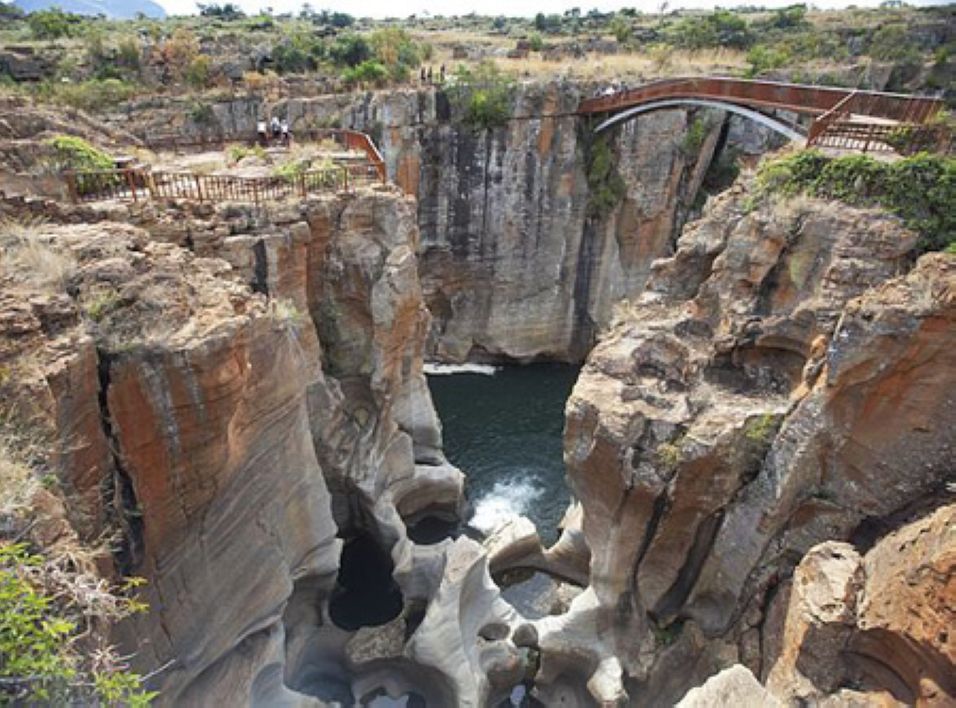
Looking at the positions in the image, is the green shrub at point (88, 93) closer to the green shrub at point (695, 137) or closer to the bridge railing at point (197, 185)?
the bridge railing at point (197, 185)

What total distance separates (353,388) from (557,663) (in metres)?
8.22

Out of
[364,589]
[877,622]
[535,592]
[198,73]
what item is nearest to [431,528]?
[364,589]

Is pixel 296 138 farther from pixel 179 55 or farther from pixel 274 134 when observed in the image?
pixel 179 55

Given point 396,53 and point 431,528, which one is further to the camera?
point 396,53

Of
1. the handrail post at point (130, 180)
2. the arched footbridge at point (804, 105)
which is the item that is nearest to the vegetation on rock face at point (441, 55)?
the arched footbridge at point (804, 105)

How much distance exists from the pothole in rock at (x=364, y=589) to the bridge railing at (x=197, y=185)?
9152 millimetres

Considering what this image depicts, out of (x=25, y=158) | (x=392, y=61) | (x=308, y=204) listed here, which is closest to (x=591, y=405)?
(x=308, y=204)

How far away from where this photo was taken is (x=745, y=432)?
10.7 metres

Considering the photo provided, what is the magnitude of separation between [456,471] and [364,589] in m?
4.33

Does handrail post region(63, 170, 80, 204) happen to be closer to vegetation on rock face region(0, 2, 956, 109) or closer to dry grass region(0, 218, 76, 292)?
dry grass region(0, 218, 76, 292)

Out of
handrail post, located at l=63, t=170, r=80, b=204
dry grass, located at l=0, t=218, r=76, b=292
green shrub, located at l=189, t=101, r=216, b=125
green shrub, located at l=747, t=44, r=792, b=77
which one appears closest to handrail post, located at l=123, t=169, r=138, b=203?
handrail post, located at l=63, t=170, r=80, b=204

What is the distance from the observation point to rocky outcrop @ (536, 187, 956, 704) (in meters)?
9.39

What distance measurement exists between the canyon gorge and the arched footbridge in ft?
6.88

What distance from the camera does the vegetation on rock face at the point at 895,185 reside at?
1024 cm
